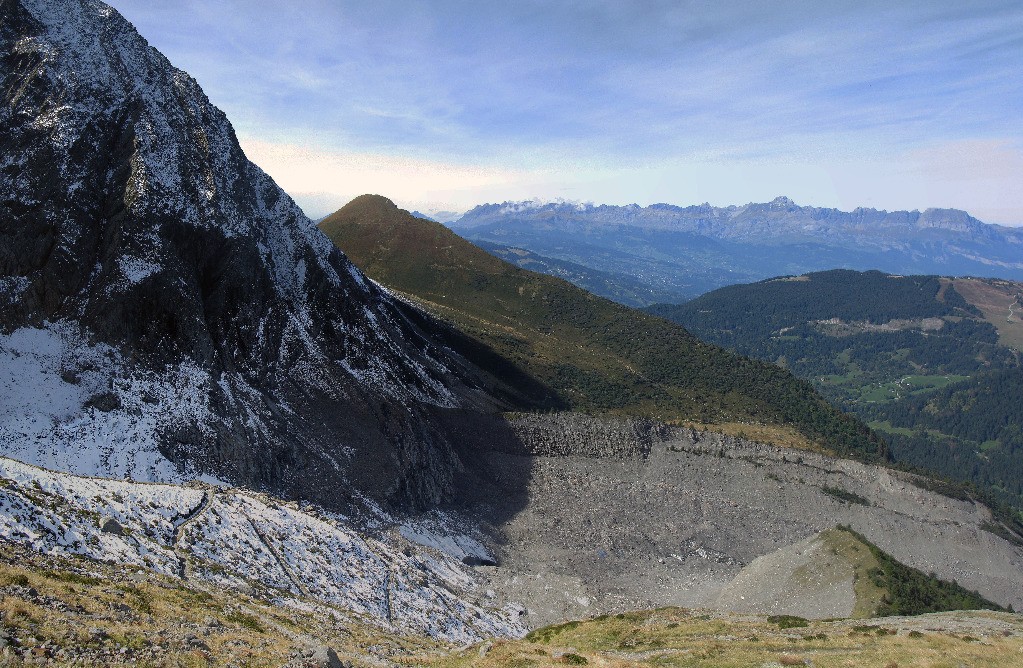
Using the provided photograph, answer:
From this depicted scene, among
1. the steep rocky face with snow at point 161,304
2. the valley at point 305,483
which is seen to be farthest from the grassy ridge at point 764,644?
the steep rocky face with snow at point 161,304

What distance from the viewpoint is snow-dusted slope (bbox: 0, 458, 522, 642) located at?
86.0 ft

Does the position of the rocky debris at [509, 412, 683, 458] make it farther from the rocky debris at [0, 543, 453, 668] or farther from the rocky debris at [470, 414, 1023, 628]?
the rocky debris at [0, 543, 453, 668]

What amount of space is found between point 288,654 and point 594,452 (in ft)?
218

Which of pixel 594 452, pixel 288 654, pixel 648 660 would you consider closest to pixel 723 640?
pixel 648 660

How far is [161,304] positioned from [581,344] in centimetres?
10382

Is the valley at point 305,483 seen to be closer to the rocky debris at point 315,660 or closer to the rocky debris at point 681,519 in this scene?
the rocky debris at point 315,660

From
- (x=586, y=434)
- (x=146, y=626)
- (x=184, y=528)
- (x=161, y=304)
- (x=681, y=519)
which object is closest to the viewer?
(x=146, y=626)

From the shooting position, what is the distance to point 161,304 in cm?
5162

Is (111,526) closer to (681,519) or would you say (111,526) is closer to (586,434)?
(681,519)

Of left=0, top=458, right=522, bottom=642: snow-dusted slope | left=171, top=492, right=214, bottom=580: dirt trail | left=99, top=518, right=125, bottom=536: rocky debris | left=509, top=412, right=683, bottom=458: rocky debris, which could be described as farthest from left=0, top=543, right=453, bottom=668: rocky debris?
left=509, top=412, right=683, bottom=458: rocky debris

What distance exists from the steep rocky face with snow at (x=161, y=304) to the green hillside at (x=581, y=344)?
46.5 m

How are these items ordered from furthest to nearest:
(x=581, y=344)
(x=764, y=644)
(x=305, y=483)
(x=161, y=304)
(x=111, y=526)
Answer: (x=581, y=344) < (x=161, y=304) < (x=305, y=483) < (x=764, y=644) < (x=111, y=526)

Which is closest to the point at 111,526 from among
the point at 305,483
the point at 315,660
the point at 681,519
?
the point at 315,660

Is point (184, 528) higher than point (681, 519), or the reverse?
point (184, 528)
